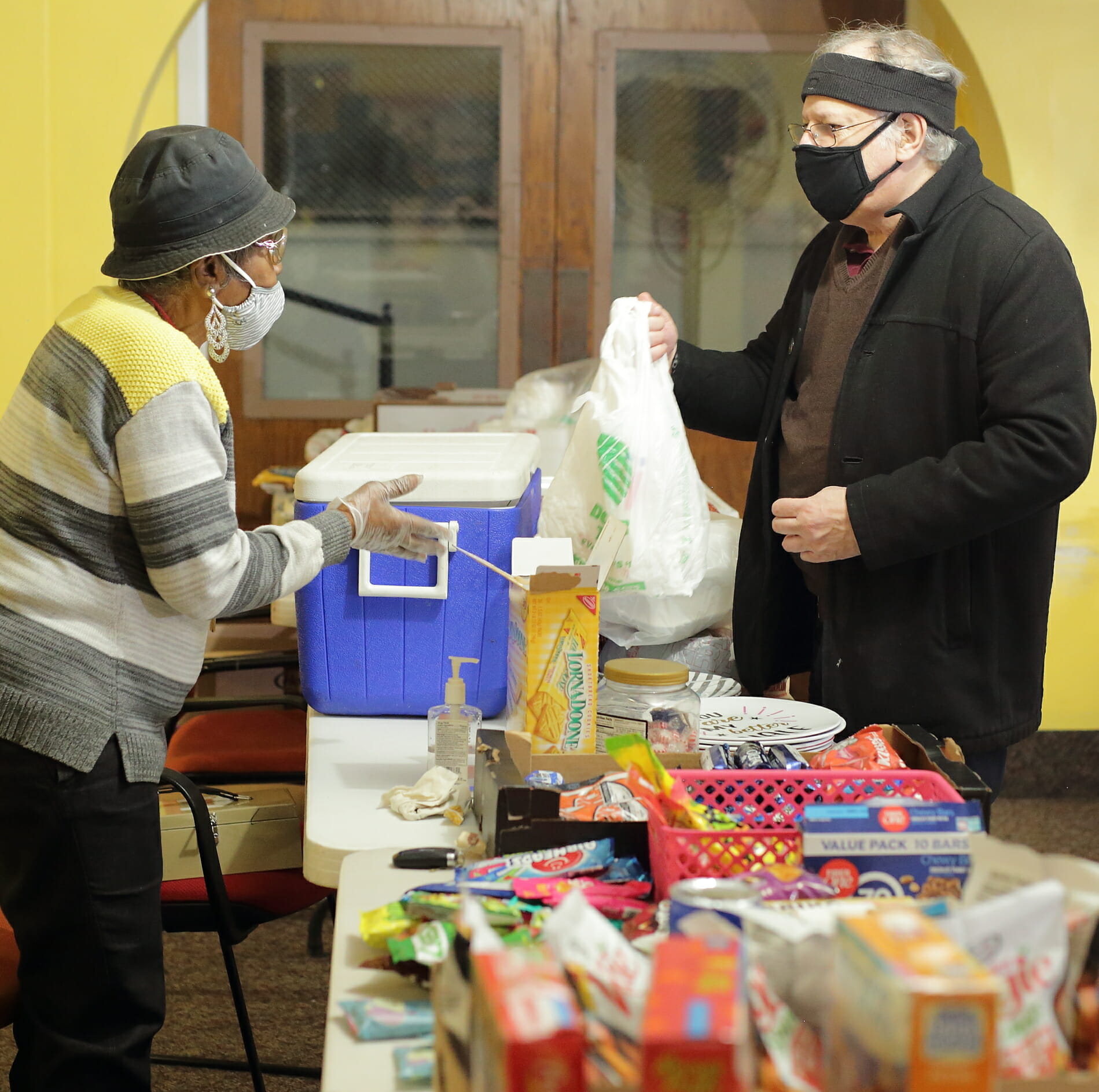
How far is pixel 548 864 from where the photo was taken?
1.12 meters

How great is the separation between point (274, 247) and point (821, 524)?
2.77ft

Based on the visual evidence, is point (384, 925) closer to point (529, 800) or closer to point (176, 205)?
point (529, 800)

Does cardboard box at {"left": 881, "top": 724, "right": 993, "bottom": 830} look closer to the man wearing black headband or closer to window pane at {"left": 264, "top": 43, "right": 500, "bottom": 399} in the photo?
the man wearing black headband

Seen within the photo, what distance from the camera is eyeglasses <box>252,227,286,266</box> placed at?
5.05 feet

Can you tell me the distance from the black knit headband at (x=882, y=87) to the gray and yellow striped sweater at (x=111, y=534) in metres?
1.10

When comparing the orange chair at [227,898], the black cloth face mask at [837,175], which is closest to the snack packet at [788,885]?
the orange chair at [227,898]

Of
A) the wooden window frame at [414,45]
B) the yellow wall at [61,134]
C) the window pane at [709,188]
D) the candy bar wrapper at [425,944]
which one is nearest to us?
the candy bar wrapper at [425,944]

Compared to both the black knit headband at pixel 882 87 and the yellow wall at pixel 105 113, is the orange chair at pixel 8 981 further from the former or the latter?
the yellow wall at pixel 105 113

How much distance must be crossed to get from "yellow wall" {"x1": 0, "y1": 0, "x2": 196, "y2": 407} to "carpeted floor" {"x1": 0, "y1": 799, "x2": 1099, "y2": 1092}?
173cm

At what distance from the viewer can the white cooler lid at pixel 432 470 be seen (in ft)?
5.73

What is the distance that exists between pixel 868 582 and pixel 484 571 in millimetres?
595

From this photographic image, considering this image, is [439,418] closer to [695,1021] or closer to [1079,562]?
[1079,562]

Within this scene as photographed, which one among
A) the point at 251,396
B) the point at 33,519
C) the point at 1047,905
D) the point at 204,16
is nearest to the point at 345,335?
the point at 251,396

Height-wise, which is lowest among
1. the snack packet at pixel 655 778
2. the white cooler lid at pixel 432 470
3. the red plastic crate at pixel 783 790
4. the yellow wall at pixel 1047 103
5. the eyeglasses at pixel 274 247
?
the red plastic crate at pixel 783 790
